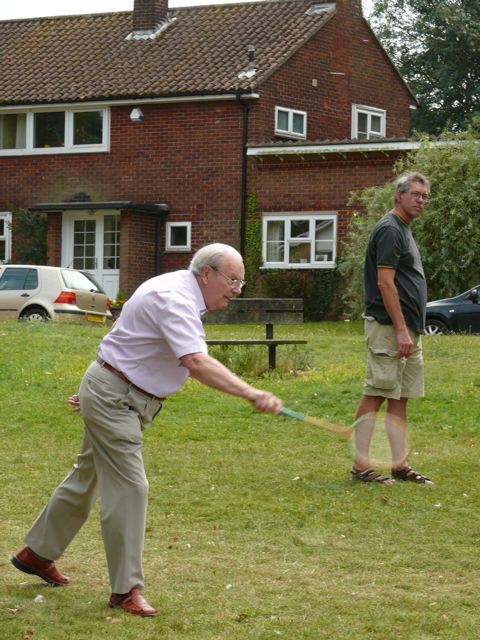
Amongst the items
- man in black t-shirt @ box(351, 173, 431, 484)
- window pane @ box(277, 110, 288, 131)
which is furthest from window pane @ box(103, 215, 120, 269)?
man in black t-shirt @ box(351, 173, 431, 484)

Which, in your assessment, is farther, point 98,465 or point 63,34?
point 63,34

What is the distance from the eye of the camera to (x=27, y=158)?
38344 millimetres

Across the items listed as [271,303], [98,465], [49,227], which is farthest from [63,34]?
[98,465]

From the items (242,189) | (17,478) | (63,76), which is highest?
(63,76)

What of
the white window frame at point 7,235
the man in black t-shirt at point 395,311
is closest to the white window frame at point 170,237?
the white window frame at point 7,235

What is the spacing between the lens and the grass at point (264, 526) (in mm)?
6707

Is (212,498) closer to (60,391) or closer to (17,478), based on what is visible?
(17,478)

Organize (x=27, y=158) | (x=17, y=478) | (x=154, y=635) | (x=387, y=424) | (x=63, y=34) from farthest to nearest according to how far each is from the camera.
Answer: (x=63, y=34), (x=27, y=158), (x=17, y=478), (x=387, y=424), (x=154, y=635)

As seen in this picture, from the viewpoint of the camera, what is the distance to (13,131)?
38750 mm

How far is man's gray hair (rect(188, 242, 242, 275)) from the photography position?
6.62 meters

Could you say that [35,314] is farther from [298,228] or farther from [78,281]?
[298,228]

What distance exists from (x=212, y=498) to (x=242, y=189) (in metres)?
25.6

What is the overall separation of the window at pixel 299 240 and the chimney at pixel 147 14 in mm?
8066

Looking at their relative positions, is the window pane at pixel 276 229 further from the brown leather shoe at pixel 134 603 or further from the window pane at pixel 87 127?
the brown leather shoe at pixel 134 603
